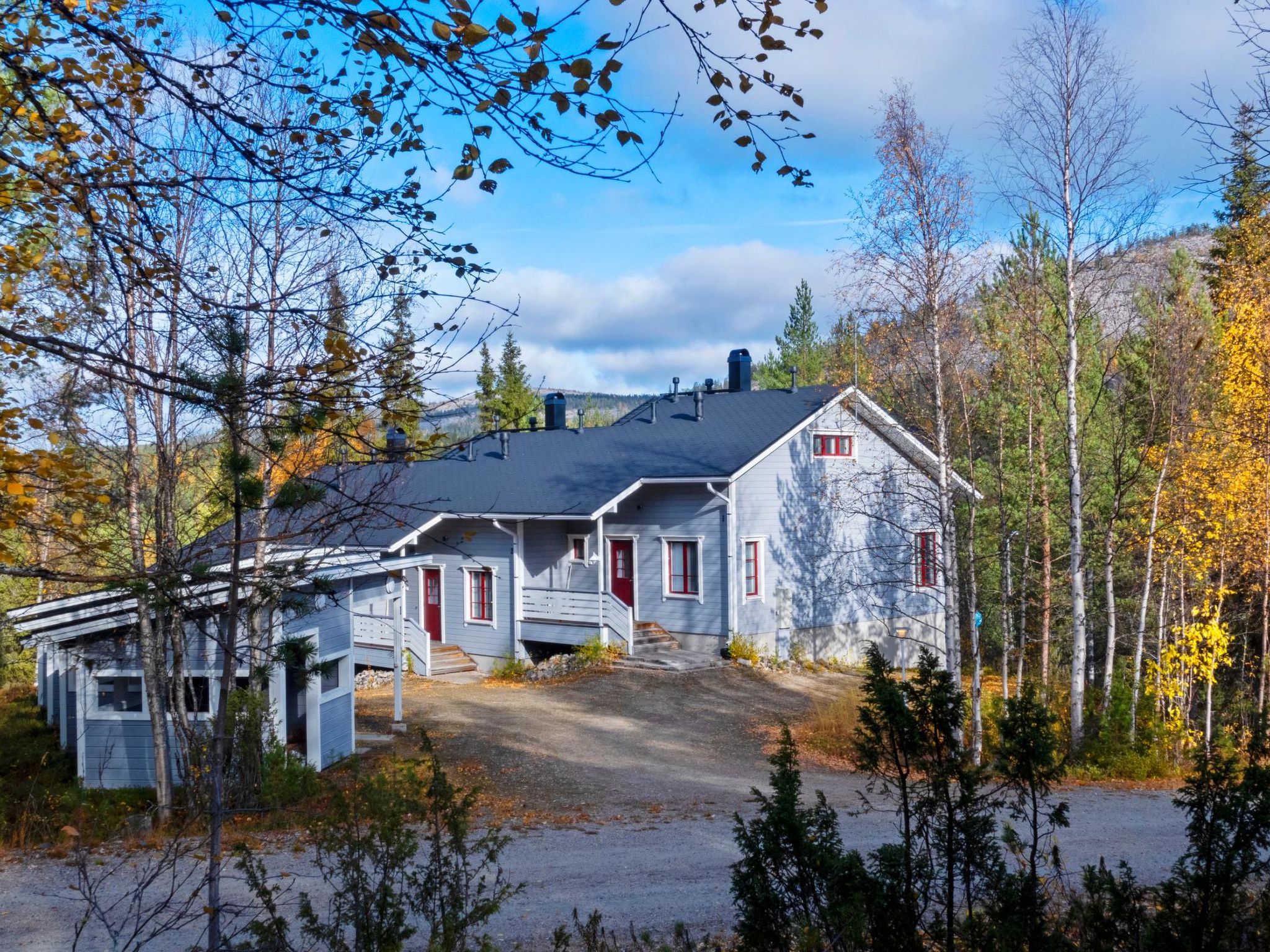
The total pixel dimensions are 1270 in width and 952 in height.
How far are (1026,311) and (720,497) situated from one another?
9732 mm

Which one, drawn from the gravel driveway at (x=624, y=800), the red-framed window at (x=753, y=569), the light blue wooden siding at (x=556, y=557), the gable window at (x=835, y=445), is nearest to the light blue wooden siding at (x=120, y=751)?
the gravel driveway at (x=624, y=800)

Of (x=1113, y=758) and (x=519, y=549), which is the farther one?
(x=519, y=549)

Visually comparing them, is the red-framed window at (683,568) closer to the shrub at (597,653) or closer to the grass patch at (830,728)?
the shrub at (597,653)

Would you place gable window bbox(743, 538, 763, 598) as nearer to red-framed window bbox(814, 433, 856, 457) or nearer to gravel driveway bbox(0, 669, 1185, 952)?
gravel driveway bbox(0, 669, 1185, 952)

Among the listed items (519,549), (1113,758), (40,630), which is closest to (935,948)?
(1113,758)

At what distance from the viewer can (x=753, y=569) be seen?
23.6 m

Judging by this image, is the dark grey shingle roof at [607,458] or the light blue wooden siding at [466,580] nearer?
the dark grey shingle roof at [607,458]

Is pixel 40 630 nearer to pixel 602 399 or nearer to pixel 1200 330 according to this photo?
pixel 1200 330

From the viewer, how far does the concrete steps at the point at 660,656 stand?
71.8 feet

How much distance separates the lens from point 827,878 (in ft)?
14.9

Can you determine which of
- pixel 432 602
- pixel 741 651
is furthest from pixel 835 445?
pixel 432 602

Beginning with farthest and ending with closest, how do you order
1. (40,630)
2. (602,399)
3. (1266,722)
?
1. (602,399)
2. (40,630)
3. (1266,722)

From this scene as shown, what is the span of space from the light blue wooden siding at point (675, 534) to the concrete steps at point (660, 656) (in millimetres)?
446

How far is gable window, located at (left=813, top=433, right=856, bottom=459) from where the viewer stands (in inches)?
987
